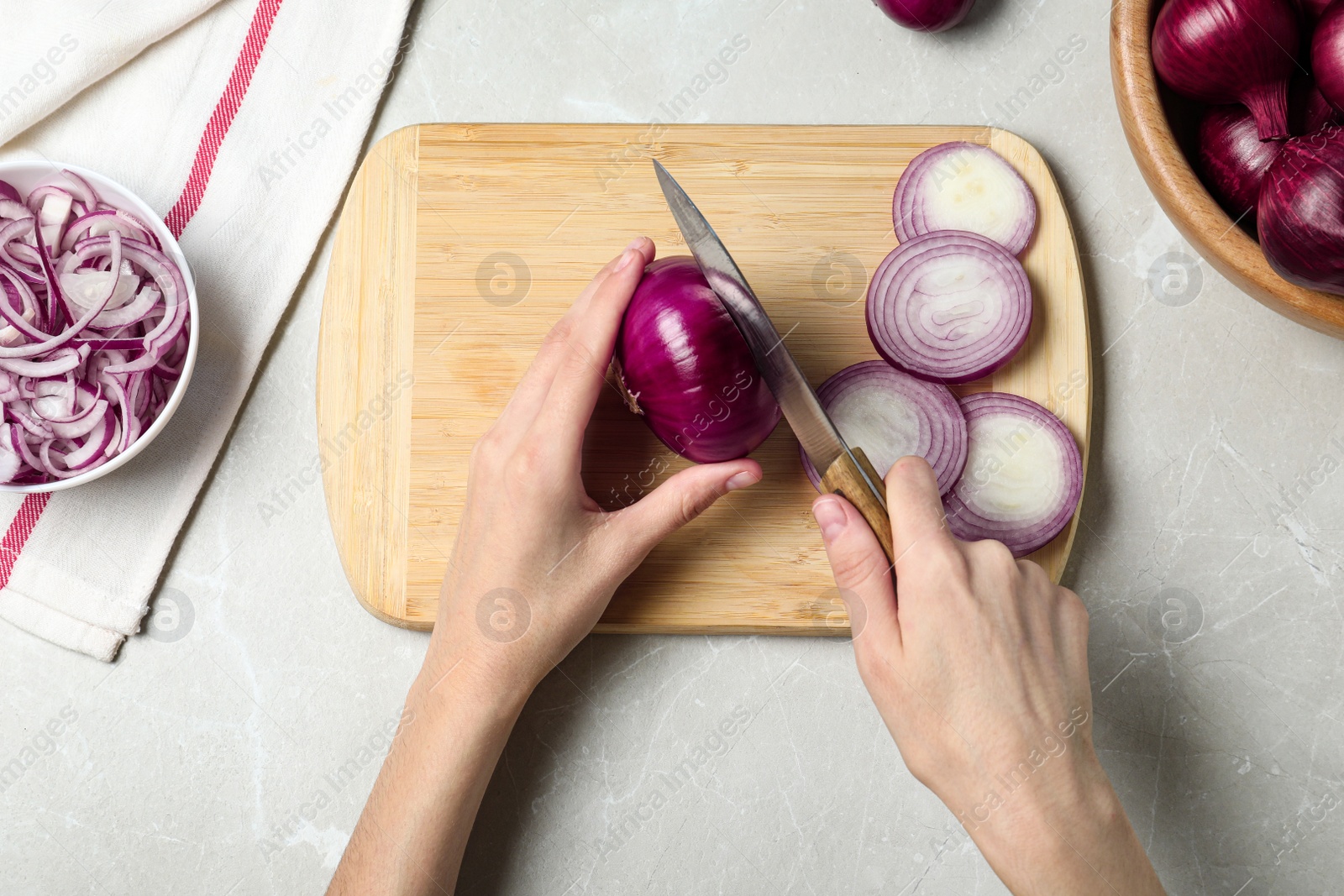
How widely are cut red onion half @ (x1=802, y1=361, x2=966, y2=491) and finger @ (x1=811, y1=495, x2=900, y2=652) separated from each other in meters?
0.18

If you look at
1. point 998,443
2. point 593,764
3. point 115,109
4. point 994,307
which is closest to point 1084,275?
point 994,307

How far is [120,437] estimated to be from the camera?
1446 millimetres

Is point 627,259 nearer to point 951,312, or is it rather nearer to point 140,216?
point 951,312

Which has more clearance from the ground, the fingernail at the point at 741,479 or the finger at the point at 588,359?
the finger at the point at 588,359

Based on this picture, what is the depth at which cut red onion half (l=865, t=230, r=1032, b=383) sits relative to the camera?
4.71 feet

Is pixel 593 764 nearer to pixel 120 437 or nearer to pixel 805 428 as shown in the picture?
pixel 805 428

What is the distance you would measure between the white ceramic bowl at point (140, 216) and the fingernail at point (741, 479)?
0.86 metres

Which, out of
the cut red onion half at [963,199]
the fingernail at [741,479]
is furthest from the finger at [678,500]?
the cut red onion half at [963,199]

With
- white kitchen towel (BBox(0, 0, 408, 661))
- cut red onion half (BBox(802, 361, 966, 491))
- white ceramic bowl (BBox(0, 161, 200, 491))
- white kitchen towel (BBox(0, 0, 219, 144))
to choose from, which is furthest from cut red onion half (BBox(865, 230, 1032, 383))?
white kitchen towel (BBox(0, 0, 219, 144))

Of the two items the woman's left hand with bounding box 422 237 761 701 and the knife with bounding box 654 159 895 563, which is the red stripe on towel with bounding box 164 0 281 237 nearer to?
the woman's left hand with bounding box 422 237 761 701

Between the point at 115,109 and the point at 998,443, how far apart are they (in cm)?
161

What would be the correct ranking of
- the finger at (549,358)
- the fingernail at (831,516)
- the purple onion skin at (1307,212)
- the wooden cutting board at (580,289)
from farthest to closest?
1. the wooden cutting board at (580,289)
2. the finger at (549,358)
3. the fingernail at (831,516)
4. the purple onion skin at (1307,212)

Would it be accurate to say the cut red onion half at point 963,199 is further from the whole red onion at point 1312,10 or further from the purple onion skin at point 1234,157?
the whole red onion at point 1312,10

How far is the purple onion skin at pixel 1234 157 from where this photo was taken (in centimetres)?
129
